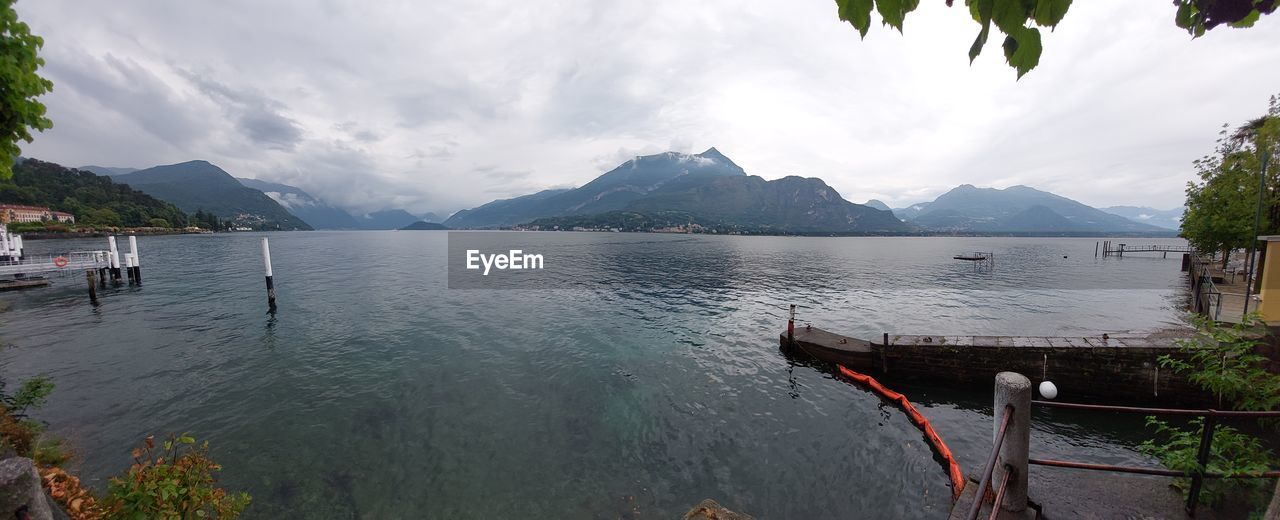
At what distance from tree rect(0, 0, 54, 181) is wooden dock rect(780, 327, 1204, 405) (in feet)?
86.8

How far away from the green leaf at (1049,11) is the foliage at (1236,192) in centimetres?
4410

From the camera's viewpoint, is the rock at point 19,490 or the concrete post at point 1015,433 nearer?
the rock at point 19,490

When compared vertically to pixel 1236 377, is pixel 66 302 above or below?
below

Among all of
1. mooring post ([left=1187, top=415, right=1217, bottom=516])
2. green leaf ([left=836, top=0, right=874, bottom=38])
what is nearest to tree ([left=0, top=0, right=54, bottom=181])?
green leaf ([left=836, top=0, right=874, bottom=38])

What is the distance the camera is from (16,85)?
670 centimetres

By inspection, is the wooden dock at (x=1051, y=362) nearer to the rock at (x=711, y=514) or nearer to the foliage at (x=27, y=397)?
the rock at (x=711, y=514)

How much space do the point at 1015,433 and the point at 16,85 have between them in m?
→ 15.9

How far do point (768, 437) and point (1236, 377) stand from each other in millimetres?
11002

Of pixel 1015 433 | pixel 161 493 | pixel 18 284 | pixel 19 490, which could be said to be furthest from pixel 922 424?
pixel 18 284

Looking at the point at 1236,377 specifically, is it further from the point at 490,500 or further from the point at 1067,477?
the point at 490,500

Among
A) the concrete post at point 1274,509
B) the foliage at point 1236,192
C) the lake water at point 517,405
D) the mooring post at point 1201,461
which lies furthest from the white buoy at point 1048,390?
the foliage at point 1236,192

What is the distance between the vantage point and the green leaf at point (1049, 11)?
1.83 m

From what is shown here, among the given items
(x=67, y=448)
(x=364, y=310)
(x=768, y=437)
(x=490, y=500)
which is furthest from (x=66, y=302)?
(x=768, y=437)

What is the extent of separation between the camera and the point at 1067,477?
8.04 meters
